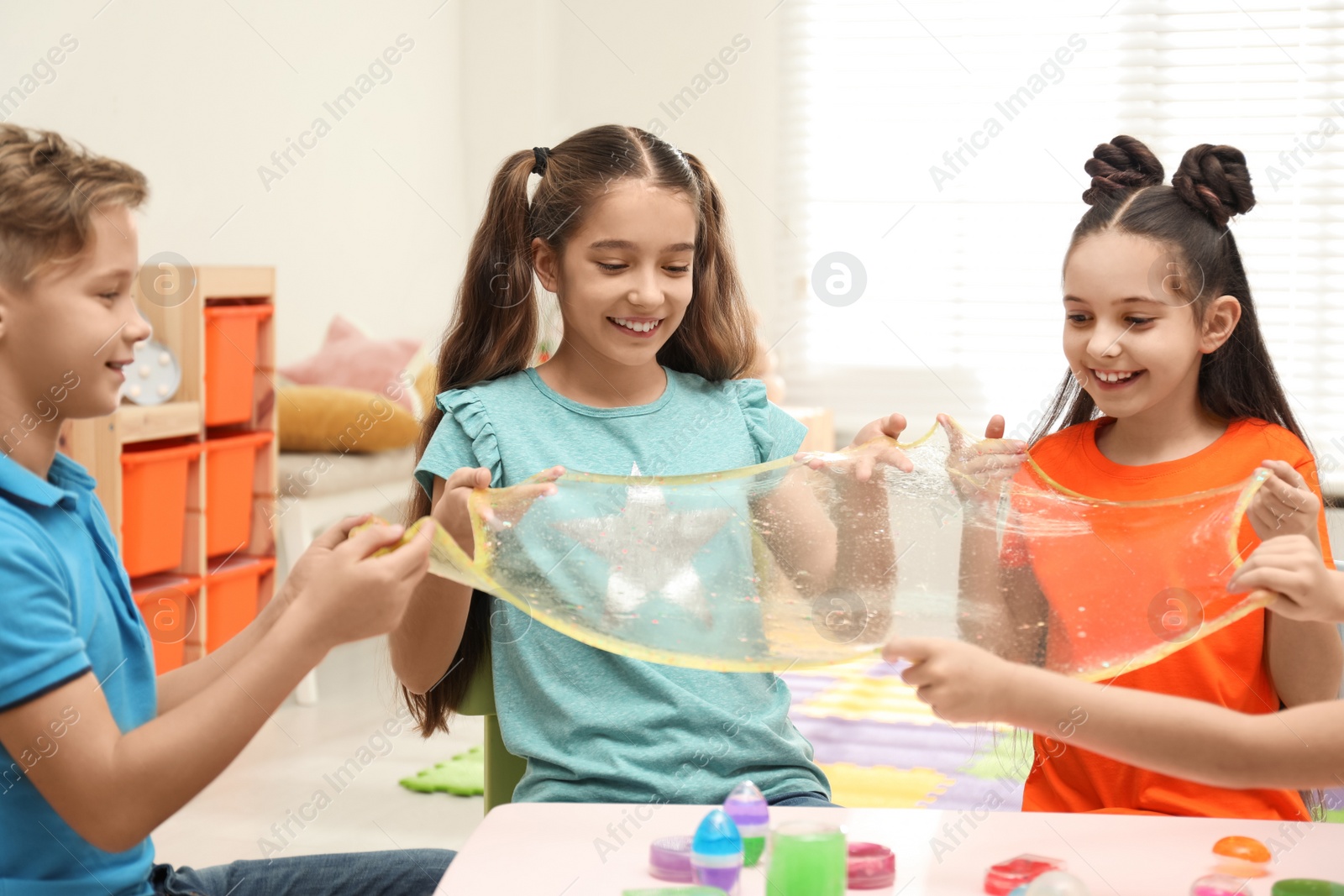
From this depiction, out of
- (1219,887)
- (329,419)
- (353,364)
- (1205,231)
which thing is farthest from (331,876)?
(353,364)

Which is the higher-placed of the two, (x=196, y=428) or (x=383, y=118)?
(x=383, y=118)

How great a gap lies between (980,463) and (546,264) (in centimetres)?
54

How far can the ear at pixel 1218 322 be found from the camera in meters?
1.29

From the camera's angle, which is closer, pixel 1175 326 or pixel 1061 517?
pixel 1061 517

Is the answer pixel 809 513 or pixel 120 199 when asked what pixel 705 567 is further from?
pixel 120 199

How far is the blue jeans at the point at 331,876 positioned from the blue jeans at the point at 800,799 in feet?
1.06

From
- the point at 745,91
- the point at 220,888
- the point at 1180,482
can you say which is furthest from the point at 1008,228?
the point at 220,888

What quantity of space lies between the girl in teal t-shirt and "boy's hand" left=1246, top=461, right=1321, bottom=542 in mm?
331

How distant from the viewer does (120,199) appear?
0.96 m

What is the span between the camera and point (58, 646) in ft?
2.75

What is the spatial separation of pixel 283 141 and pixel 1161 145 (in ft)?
9.44

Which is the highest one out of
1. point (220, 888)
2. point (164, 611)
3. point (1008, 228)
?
point (1008, 228)

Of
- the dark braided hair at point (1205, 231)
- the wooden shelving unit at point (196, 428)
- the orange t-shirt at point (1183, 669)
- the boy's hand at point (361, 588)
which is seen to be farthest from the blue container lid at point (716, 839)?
the wooden shelving unit at point (196, 428)

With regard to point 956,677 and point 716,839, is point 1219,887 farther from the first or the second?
point 716,839
